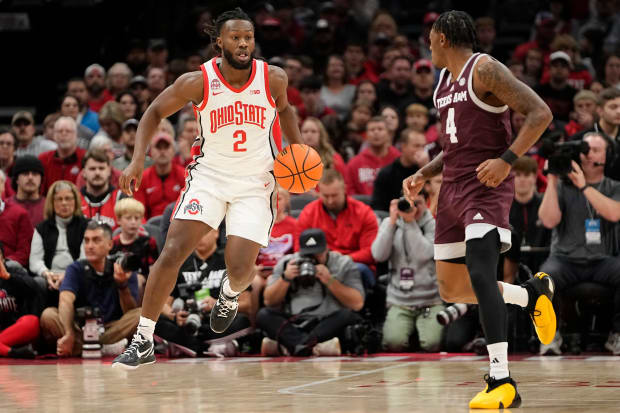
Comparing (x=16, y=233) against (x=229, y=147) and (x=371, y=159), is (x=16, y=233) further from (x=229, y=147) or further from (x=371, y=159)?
(x=229, y=147)

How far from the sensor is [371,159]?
37.3 ft

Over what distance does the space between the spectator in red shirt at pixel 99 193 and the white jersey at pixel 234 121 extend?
398 cm

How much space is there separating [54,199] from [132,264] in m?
1.32

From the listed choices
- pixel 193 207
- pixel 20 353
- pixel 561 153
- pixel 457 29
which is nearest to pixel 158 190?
pixel 20 353

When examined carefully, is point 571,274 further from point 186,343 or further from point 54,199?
point 54,199

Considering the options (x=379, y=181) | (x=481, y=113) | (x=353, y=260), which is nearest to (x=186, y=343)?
(x=353, y=260)

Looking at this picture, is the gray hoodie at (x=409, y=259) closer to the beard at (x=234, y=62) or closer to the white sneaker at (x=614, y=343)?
the white sneaker at (x=614, y=343)

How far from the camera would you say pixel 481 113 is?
565 centimetres

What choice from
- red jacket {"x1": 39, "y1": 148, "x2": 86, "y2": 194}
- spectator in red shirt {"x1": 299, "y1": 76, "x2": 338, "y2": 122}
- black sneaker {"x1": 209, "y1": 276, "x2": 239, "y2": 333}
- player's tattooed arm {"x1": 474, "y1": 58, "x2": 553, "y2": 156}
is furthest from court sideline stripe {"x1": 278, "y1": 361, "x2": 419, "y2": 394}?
spectator in red shirt {"x1": 299, "y1": 76, "x2": 338, "y2": 122}

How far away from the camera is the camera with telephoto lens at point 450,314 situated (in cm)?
869

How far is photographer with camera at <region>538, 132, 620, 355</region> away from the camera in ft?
28.7

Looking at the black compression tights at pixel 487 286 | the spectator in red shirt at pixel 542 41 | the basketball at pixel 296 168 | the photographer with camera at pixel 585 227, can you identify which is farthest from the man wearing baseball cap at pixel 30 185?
the spectator in red shirt at pixel 542 41

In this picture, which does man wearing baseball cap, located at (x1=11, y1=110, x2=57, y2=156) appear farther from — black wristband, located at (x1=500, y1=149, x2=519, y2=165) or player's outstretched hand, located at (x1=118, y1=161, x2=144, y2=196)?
black wristband, located at (x1=500, y1=149, x2=519, y2=165)

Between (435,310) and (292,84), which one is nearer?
(435,310)
